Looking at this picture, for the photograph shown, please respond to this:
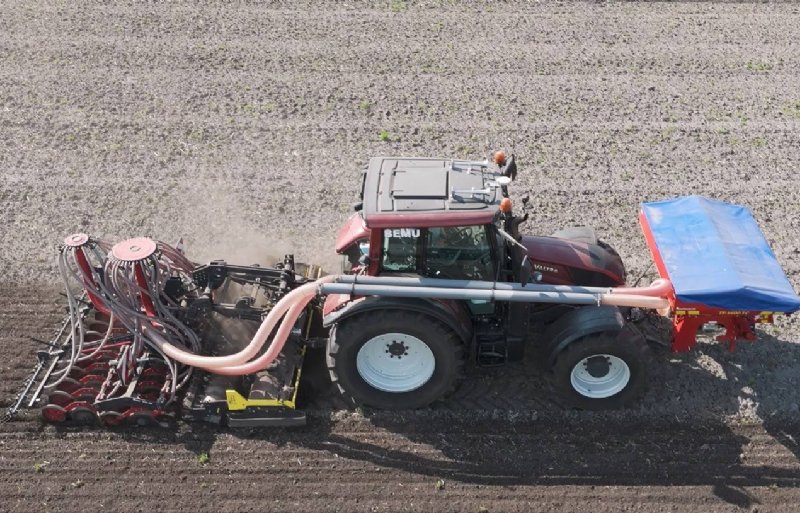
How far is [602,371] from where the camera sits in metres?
7.28

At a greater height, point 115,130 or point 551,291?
point 115,130

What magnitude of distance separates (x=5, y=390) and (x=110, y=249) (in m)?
1.79

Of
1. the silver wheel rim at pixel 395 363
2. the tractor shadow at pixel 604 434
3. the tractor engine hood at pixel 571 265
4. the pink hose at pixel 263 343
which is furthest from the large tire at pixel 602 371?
the pink hose at pixel 263 343

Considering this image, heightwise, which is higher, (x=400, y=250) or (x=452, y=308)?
(x=400, y=250)

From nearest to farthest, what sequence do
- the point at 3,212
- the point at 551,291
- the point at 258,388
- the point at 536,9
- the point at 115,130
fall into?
the point at 551,291 < the point at 258,388 < the point at 3,212 < the point at 115,130 < the point at 536,9

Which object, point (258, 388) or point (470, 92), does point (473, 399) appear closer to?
point (258, 388)

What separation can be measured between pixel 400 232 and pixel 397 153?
4.74 m

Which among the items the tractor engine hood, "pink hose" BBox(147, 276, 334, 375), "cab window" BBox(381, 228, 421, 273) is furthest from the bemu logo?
the tractor engine hood

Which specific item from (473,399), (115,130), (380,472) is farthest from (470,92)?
(380,472)

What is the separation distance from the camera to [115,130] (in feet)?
38.7

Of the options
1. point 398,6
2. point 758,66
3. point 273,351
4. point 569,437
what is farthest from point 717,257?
point 398,6

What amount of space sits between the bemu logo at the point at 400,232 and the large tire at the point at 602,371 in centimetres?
175

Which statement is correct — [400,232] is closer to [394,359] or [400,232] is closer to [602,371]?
[394,359]

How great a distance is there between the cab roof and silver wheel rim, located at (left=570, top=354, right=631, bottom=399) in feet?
5.79
